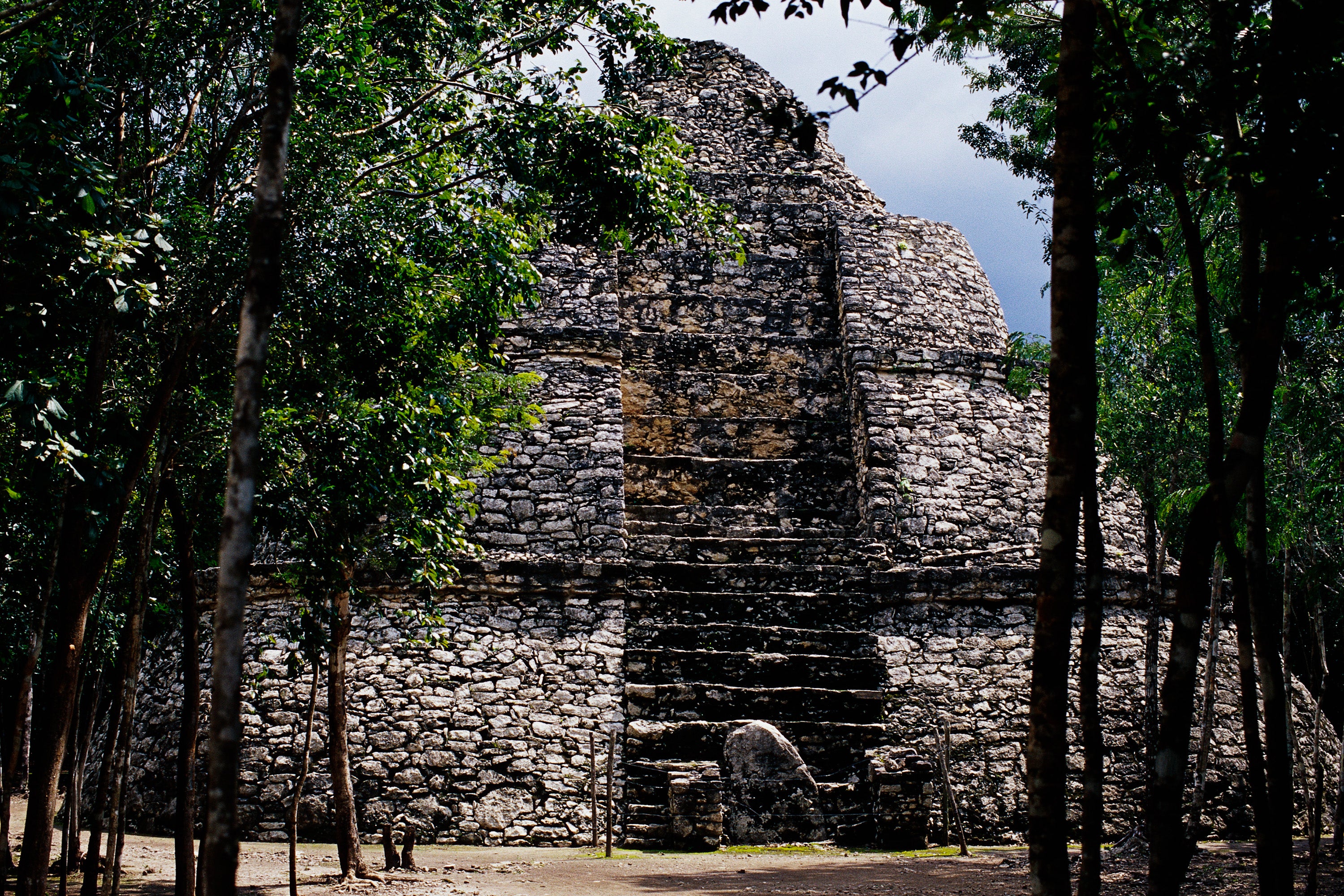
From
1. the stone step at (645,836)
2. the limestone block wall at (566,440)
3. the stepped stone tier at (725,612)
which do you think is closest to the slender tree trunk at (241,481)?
the stepped stone tier at (725,612)

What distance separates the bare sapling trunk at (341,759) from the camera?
6.82 m

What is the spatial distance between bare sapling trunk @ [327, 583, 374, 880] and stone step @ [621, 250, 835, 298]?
796cm

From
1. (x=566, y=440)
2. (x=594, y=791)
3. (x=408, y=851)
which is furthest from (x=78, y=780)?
(x=566, y=440)

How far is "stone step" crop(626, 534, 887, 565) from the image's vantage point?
10398 mm

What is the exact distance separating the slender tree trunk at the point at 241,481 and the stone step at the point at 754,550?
7457 millimetres

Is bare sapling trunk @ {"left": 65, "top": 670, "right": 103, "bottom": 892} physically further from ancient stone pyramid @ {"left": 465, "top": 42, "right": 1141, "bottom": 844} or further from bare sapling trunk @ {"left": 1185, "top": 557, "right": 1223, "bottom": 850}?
bare sapling trunk @ {"left": 1185, "top": 557, "right": 1223, "bottom": 850}

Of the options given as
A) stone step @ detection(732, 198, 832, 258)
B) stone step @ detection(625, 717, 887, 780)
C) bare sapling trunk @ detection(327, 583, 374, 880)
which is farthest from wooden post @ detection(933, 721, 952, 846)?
stone step @ detection(732, 198, 832, 258)

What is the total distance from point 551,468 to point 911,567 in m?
3.59

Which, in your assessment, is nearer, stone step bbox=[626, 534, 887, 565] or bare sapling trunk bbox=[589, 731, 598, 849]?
bare sapling trunk bbox=[589, 731, 598, 849]

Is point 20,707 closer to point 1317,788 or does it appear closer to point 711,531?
point 711,531

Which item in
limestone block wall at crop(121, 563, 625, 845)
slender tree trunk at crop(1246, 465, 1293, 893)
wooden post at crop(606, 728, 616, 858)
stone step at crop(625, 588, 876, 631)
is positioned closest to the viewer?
slender tree trunk at crop(1246, 465, 1293, 893)

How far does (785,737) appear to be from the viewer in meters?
8.77

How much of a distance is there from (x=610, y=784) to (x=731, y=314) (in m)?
7.42

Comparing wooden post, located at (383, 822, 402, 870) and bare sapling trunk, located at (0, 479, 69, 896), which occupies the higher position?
bare sapling trunk, located at (0, 479, 69, 896)
